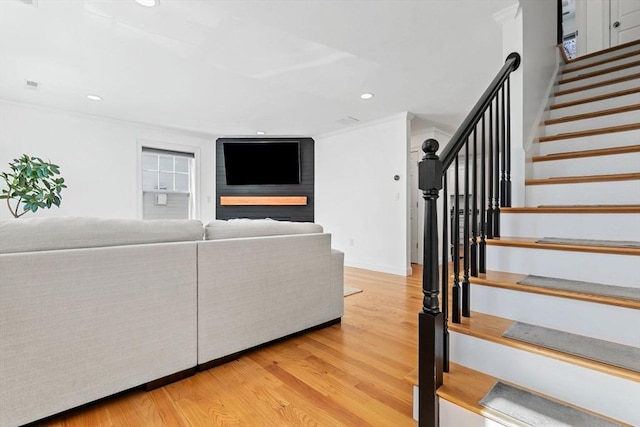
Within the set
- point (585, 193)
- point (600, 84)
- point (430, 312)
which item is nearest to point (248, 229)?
point (430, 312)

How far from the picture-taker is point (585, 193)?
1848mm

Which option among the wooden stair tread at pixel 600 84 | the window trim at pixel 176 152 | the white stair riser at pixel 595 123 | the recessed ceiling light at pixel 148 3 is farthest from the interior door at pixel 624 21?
the window trim at pixel 176 152

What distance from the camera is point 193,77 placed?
3186 mm

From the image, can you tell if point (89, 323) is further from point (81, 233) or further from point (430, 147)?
point (430, 147)

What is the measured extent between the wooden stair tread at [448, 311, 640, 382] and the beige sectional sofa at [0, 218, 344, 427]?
1.17 meters

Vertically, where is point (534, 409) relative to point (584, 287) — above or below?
below

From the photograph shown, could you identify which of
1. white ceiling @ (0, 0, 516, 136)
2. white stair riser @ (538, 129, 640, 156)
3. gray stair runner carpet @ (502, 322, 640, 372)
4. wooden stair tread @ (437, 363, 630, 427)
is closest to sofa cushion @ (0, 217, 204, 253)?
wooden stair tread @ (437, 363, 630, 427)

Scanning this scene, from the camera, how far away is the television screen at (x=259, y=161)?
18.8ft

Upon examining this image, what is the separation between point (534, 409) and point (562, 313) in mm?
465

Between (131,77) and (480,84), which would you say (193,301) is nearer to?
(131,77)

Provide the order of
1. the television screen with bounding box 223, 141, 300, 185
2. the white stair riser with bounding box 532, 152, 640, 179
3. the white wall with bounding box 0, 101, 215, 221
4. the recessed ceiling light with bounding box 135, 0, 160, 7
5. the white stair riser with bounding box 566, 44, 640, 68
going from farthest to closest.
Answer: the television screen with bounding box 223, 141, 300, 185, the white wall with bounding box 0, 101, 215, 221, the white stair riser with bounding box 566, 44, 640, 68, the recessed ceiling light with bounding box 135, 0, 160, 7, the white stair riser with bounding box 532, 152, 640, 179

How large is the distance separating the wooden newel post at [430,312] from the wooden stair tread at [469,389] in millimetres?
48

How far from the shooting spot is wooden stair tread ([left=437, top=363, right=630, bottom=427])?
0.98 meters

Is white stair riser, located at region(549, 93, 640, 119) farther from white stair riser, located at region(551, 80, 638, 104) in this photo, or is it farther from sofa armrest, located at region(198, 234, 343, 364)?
sofa armrest, located at region(198, 234, 343, 364)
